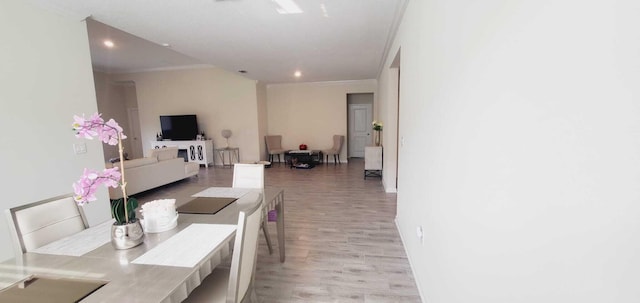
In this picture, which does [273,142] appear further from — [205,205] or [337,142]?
[205,205]

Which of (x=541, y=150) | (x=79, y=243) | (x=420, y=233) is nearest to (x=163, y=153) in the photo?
(x=79, y=243)

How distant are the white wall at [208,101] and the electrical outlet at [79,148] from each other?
4754mm

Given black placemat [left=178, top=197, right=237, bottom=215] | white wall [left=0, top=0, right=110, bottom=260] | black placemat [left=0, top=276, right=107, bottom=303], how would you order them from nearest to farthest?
black placemat [left=0, top=276, right=107, bottom=303]
black placemat [left=178, top=197, right=237, bottom=215]
white wall [left=0, top=0, right=110, bottom=260]

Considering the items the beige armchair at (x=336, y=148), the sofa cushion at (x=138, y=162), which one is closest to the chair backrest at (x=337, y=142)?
the beige armchair at (x=336, y=148)

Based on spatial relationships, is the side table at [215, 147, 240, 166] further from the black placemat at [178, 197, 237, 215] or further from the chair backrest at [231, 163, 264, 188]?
the black placemat at [178, 197, 237, 215]

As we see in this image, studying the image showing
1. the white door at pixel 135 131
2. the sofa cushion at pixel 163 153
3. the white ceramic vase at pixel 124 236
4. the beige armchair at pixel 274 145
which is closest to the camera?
the white ceramic vase at pixel 124 236

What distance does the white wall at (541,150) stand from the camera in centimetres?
48

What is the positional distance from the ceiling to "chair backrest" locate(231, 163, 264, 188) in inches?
64.3

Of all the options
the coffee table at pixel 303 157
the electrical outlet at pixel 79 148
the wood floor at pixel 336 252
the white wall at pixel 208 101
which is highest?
the white wall at pixel 208 101

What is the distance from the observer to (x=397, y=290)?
1.96 m

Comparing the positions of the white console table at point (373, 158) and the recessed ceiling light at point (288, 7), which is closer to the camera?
the recessed ceiling light at point (288, 7)

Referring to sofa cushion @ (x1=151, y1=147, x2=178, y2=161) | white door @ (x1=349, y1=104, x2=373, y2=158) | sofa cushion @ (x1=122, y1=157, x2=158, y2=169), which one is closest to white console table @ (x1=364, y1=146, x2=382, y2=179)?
white door @ (x1=349, y1=104, x2=373, y2=158)

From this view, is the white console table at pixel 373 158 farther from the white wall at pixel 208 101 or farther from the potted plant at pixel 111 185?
the potted plant at pixel 111 185

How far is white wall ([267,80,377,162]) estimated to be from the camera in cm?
781
